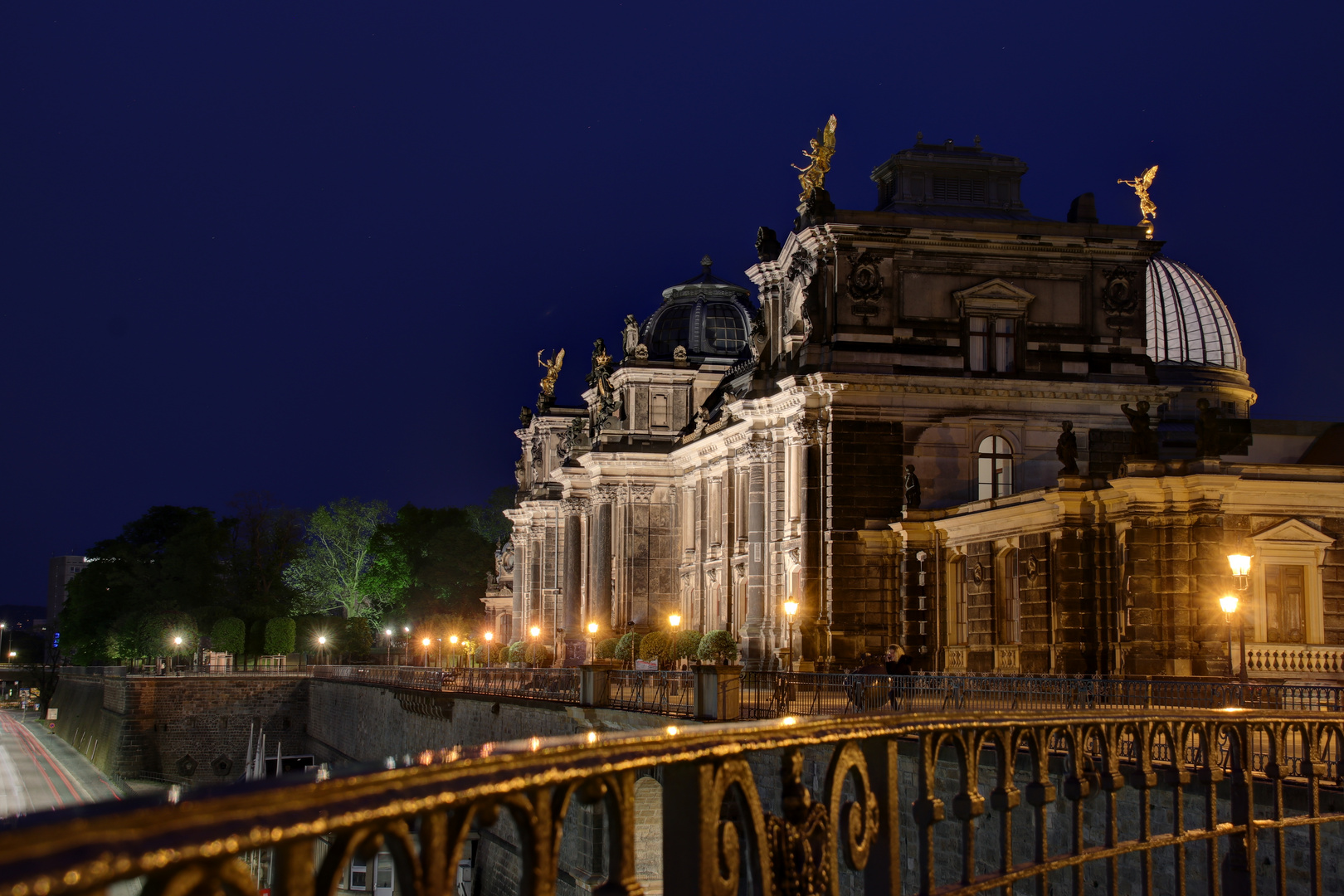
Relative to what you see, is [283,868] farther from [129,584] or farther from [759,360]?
[129,584]

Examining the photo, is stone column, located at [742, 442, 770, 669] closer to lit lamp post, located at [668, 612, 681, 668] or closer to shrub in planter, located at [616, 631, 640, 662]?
lit lamp post, located at [668, 612, 681, 668]

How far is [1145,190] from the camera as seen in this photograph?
58.5 metres

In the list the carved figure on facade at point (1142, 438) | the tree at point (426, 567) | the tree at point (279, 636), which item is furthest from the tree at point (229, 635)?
the carved figure on facade at point (1142, 438)

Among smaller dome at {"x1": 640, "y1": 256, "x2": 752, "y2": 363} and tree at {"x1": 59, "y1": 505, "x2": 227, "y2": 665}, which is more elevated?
smaller dome at {"x1": 640, "y1": 256, "x2": 752, "y2": 363}

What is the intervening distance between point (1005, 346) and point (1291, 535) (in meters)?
15.5

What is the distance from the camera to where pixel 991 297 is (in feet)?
147

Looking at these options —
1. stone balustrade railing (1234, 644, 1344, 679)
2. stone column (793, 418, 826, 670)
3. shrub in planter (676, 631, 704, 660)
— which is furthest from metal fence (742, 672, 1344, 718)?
shrub in planter (676, 631, 704, 660)

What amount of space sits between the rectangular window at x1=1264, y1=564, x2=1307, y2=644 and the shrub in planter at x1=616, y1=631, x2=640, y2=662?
31311 mm

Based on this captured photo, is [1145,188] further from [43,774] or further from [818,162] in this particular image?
[43,774]

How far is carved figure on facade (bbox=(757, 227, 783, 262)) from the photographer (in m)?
50.7

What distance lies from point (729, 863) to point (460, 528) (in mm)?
107308

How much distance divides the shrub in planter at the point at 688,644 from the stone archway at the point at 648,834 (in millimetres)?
23577

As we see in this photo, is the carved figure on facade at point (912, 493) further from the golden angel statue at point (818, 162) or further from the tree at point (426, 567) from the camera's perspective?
the tree at point (426, 567)

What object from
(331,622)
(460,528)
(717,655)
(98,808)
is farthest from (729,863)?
(460,528)
